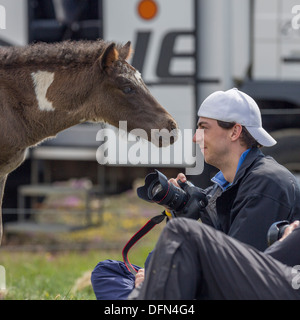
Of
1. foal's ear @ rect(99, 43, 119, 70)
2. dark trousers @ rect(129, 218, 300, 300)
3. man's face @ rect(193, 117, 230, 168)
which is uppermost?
foal's ear @ rect(99, 43, 119, 70)

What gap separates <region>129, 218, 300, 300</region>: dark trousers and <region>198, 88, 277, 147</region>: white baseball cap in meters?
0.70

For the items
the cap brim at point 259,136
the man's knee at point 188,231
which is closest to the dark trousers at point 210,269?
the man's knee at point 188,231

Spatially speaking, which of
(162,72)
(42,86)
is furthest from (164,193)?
(162,72)

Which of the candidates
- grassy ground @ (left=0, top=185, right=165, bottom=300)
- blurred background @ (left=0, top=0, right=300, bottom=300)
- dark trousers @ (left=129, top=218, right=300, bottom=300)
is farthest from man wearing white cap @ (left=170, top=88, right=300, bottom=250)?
blurred background @ (left=0, top=0, right=300, bottom=300)

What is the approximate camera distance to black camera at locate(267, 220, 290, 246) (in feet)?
8.08

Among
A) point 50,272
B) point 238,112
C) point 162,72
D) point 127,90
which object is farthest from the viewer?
point 162,72

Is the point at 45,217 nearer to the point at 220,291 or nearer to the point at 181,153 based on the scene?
the point at 181,153

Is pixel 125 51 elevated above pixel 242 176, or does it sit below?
above

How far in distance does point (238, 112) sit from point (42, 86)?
1217mm

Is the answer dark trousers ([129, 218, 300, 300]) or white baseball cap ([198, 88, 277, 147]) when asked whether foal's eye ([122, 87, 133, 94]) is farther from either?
dark trousers ([129, 218, 300, 300])

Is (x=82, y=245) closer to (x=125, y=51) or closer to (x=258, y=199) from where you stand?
(x=125, y=51)

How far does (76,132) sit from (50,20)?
1.37 meters

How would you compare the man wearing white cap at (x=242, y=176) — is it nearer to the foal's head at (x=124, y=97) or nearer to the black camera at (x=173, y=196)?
the black camera at (x=173, y=196)

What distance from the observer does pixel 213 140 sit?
2.91m
